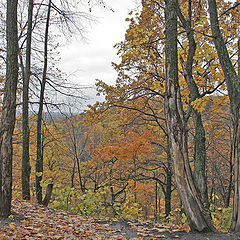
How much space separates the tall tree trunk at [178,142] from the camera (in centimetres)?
338

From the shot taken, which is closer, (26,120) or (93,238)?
(93,238)

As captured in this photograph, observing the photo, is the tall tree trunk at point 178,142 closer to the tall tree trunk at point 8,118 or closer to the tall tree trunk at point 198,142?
the tall tree trunk at point 198,142

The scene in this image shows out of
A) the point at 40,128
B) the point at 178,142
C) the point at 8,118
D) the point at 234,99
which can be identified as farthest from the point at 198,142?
the point at 40,128

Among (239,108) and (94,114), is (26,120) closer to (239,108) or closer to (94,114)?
(94,114)

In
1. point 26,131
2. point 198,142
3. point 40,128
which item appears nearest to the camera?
point 198,142

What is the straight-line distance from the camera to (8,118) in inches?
163

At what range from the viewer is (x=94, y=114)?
645 cm

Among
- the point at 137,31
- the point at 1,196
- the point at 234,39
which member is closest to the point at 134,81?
the point at 137,31

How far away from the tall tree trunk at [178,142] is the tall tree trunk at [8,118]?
10.4 ft

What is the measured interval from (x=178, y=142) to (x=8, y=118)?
11.1 ft

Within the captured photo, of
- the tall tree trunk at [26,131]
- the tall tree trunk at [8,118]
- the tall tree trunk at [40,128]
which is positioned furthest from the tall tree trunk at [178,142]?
the tall tree trunk at [40,128]

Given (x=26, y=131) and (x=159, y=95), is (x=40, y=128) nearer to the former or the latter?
(x=26, y=131)

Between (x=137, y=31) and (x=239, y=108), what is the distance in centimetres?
433

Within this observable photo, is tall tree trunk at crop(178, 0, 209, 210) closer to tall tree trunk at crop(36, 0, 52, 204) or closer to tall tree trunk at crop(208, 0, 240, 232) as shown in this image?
tall tree trunk at crop(208, 0, 240, 232)
